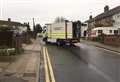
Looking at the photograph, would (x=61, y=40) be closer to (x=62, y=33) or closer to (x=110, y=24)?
(x=62, y=33)

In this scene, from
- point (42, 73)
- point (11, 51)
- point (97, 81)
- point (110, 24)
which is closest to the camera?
point (97, 81)

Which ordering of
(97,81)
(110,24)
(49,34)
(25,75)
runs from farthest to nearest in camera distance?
(110,24) < (49,34) < (25,75) < (97,81)

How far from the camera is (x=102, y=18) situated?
256ft

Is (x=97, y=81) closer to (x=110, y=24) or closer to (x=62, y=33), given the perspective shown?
(x=62, y=33)

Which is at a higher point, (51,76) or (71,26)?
(71,26)

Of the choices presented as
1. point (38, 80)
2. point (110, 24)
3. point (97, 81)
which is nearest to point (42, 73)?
point (38, 80)

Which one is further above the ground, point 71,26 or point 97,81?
point 71,26

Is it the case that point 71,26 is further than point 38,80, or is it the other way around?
point 71,26

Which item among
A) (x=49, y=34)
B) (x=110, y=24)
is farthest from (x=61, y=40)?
(x=110, y=24)

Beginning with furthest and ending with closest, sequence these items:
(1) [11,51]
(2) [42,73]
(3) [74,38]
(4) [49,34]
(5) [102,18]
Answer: (5) [102,18], (4) [49,34], (3) [74,38], (1) [11,51], (2) [42,73]

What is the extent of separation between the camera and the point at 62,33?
37.0 m

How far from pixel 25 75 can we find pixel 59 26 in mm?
26478

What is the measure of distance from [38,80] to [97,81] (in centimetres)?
221

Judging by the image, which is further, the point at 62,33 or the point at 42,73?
the point at 62,33
